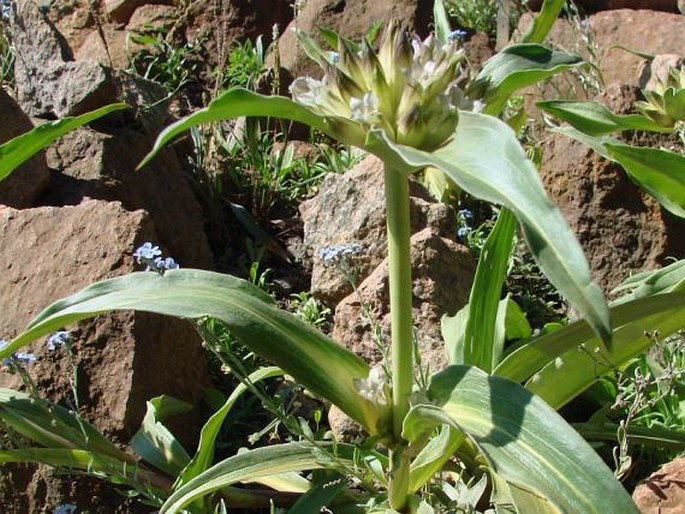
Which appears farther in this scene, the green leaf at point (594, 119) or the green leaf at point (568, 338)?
the green leaf at point (594, 119)

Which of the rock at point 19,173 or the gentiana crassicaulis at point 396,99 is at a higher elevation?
the rock at point 19,173

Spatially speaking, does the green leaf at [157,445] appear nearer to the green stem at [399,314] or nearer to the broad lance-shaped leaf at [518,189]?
the green stem at [399,314]

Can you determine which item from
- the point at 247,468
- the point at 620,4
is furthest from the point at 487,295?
the point at 620,4

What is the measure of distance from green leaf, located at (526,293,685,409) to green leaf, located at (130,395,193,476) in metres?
0.79

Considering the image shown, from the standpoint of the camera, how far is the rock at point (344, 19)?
4.36m

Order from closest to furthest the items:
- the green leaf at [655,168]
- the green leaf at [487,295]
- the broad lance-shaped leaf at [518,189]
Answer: the broad lance-shaped leaf at [518,189] → the green leaf at [655,168] → the green leaf at [487,295]

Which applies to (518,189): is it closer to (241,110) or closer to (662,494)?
(241,110)

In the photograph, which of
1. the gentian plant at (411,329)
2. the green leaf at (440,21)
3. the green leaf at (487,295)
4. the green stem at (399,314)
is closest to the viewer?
the gentian plant at (411,329)

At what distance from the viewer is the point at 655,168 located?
82.3 inches

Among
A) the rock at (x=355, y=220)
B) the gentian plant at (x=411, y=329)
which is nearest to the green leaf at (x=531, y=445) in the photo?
the gentian plant at (x=411, y=329)

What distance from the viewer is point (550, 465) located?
1586 millimetres

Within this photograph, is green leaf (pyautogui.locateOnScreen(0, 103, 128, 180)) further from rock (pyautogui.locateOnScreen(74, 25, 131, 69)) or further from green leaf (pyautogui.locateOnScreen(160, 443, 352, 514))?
rock (pyautogui.locateOnScreen(74, 25, 131, 69))

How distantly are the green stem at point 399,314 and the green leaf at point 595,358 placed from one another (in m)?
0.31

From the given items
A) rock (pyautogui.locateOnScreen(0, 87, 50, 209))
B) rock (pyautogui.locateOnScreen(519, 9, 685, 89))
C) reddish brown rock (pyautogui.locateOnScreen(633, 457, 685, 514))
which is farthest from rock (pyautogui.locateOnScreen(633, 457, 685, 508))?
rock (pyautogui.locateOnScreen(519, 9, 685, 89))
